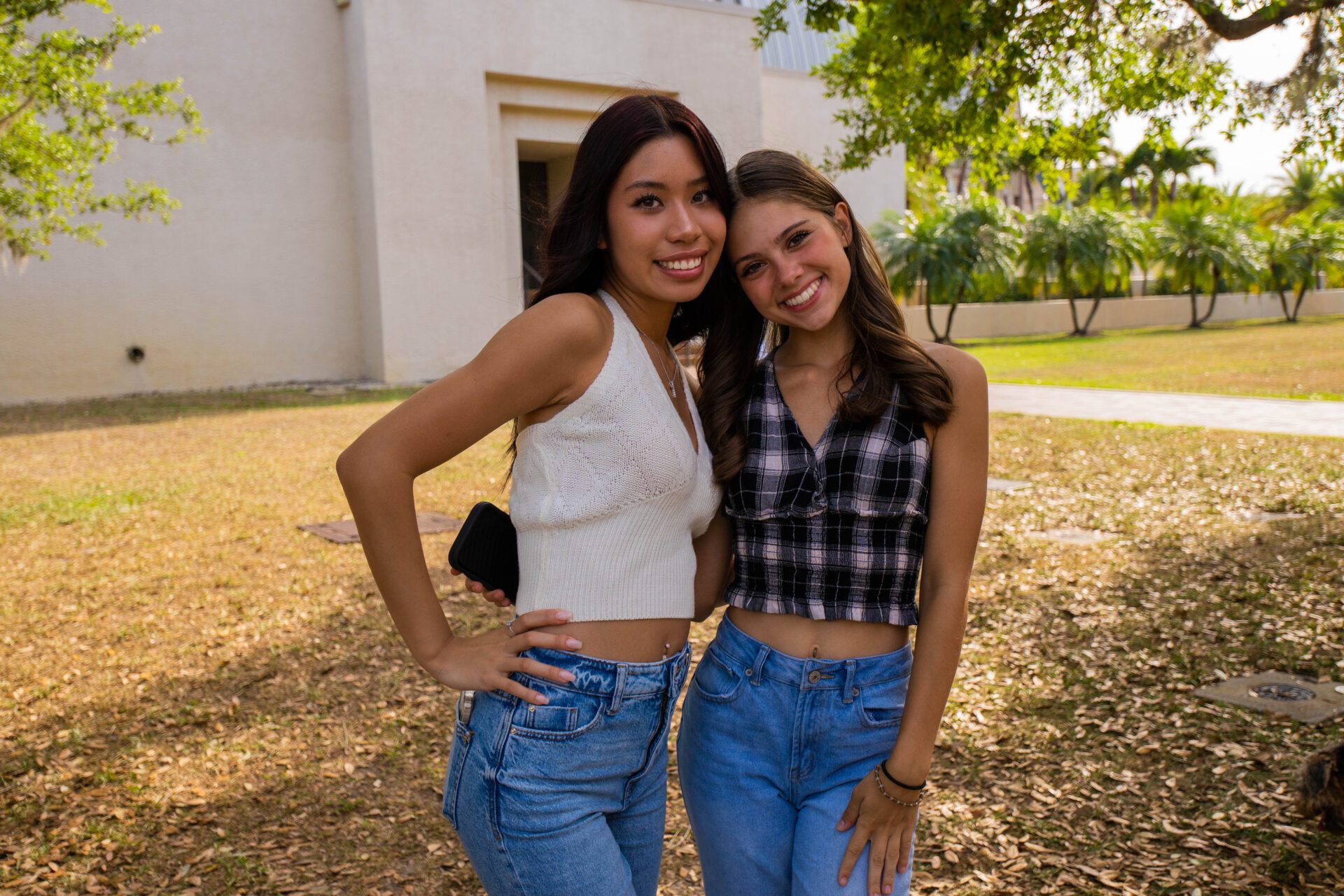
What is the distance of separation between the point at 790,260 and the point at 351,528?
681cm

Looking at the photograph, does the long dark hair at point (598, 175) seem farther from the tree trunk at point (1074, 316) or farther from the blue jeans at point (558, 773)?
the tree trunk at point (1074, 316)

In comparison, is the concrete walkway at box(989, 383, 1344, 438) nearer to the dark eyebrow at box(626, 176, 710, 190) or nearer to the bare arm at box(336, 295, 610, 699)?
the dark eyebrow at box(626, 176, 710, 190)

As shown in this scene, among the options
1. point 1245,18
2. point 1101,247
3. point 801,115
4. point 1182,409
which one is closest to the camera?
point 1245,18

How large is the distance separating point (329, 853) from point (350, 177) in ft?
65.3

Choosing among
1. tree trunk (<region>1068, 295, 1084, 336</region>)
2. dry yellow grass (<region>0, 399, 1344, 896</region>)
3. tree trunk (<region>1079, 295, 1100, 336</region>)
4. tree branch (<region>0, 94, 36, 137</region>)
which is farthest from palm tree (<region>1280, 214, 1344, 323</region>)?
tree branch (<region>0, 94, 36, 137</region>)

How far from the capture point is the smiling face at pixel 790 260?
79.4 inches

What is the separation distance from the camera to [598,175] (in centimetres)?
188

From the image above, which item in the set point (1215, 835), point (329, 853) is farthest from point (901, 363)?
point (329, 853)

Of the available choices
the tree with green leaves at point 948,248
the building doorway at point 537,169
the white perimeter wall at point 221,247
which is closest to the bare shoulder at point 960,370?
the building doorway at point 537,169

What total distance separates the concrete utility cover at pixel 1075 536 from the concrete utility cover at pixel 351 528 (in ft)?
13.6

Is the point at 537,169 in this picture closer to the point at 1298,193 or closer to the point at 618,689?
the point at 618,689

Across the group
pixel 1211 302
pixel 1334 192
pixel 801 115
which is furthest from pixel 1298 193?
pixel 801 115

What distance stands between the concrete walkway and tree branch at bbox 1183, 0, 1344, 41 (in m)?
5.87

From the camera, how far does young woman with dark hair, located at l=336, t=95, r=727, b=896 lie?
172 cm
